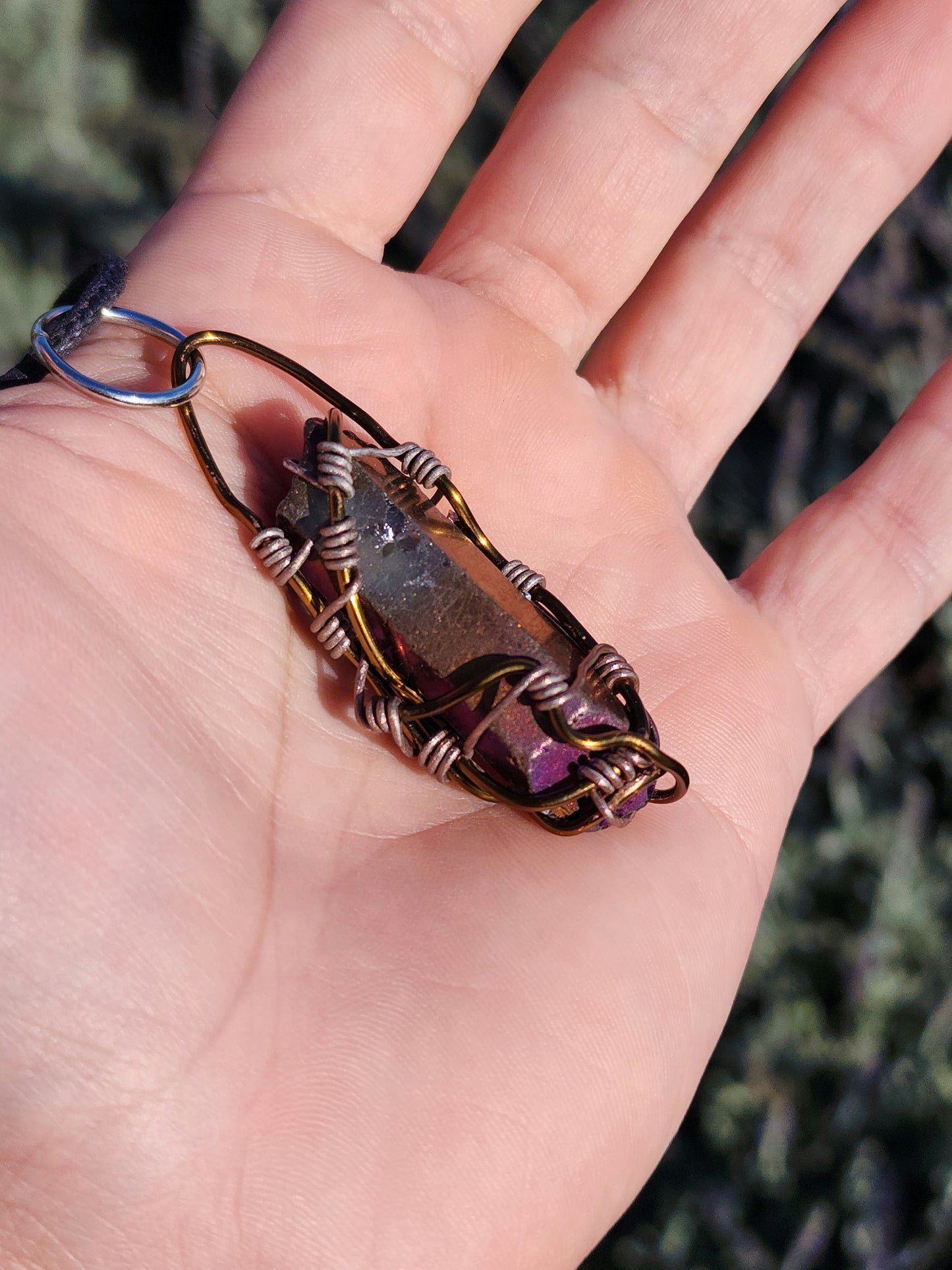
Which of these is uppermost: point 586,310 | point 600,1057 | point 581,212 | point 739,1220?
point 581,212

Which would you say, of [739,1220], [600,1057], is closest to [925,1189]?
[739,1220]

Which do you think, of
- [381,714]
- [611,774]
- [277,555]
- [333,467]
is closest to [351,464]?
[333,467]

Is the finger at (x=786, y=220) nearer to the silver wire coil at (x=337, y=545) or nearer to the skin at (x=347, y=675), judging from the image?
the skin at (x=347, y=675)

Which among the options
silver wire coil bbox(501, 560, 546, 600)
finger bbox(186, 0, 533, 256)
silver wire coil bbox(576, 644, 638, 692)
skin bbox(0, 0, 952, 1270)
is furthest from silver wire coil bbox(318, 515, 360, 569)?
finger bbox(186, 0, 533, 256)

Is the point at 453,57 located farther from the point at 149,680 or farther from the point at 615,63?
the point at 149,680

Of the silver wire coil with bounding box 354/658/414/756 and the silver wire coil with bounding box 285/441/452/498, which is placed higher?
the silver wire coil with bounding box 285/441/452/498

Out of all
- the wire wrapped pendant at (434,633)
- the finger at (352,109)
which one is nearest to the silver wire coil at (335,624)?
the wire wrapped pendant at (434,633)

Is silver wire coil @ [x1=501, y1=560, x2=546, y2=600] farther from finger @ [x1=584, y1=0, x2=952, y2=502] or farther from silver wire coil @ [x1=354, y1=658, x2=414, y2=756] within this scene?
finger @ [x1=584, y1=0, x2=952, y2=502]

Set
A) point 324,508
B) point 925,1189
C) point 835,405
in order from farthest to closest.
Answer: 1. point 835,405
2. point 925,1189
3. point 324,508
